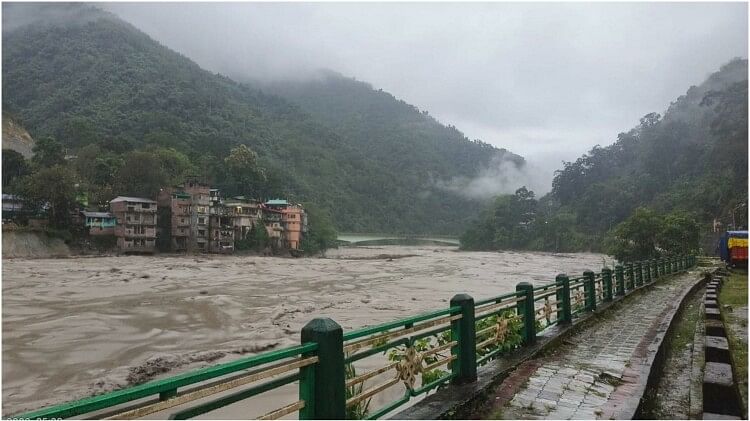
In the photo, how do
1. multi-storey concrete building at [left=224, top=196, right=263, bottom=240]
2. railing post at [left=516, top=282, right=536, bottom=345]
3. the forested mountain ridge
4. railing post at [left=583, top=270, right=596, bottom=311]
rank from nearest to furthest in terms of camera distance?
railing post at [left=516, top=282, right=536, bottom=345]
railing post at [left=583, top=270, right=596, bottom=311]
multi-storey concrete building at [left=224, top=196, right=263, bottom=240]
the forested mountain ridge

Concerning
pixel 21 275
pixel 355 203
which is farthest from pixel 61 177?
pixel 355 203

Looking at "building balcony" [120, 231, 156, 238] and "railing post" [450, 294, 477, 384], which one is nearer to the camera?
"railing post" [450, 294, 477, 384]

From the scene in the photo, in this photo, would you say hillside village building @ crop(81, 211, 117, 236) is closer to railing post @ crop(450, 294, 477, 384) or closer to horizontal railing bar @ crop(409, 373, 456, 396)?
railing post @ crop(450, 294, 477, 384)

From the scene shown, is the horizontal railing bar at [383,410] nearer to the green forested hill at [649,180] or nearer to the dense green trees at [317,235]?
the dense green trees at [317,235]

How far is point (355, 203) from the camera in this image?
376 feet

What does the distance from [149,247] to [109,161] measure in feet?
47.8

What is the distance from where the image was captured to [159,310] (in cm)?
2134

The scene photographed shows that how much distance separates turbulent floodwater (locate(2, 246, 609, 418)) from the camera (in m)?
11.9

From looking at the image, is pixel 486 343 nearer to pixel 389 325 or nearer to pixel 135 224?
pixel 389 325

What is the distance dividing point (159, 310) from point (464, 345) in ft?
63.6

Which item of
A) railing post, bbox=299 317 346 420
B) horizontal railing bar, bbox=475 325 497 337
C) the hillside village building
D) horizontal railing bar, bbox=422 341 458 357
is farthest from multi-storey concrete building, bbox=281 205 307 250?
railing post, bbox=299 317 346 420

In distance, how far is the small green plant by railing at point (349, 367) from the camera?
238 cm

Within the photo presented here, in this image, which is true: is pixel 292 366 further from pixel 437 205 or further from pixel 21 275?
pixel 437 205

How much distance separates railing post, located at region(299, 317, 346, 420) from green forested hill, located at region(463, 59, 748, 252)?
65762mm
